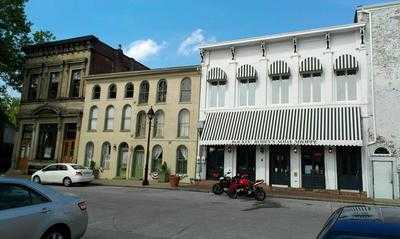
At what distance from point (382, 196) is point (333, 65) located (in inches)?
329

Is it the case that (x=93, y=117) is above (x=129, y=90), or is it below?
below

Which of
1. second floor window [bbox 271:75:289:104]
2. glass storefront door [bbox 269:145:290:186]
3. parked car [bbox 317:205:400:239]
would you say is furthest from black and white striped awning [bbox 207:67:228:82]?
parked car [bbox 317:205:400:239]

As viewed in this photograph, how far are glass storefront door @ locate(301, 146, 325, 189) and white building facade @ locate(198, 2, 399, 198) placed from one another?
6cm

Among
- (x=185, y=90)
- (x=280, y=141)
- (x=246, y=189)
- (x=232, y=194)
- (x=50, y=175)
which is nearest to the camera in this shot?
(x=246, y=189)

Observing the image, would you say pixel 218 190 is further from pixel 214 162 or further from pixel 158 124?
pixel 158 124

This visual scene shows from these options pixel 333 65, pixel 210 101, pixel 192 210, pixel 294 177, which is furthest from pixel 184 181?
pixel 192 210

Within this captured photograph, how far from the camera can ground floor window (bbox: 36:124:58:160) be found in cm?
3644

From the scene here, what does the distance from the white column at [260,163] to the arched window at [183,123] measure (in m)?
6.02

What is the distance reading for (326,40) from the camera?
→ 26.4 meters

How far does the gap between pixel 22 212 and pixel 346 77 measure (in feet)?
74.4

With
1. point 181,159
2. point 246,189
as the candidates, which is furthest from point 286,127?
point 181,159

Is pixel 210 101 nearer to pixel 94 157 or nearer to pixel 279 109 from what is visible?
pixel 279 109

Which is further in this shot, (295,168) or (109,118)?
(109,118)

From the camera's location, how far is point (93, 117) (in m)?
34.8
